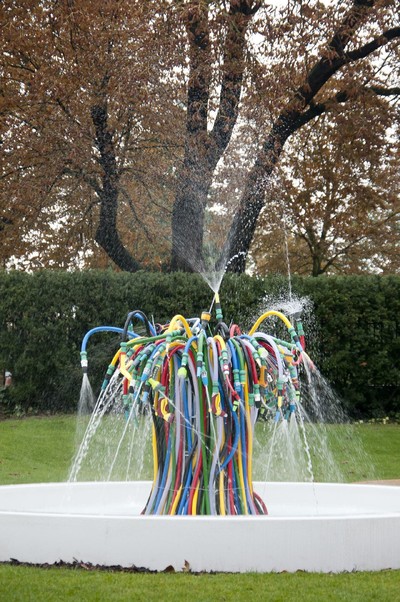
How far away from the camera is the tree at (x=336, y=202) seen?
2117 cm

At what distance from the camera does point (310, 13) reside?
1702 centimetres

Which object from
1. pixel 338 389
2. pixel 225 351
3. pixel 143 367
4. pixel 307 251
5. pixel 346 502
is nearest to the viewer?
pixel 225 351

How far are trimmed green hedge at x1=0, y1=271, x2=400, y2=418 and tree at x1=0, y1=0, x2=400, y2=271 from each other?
1.41 metres

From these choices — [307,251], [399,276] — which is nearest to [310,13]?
[399,276]

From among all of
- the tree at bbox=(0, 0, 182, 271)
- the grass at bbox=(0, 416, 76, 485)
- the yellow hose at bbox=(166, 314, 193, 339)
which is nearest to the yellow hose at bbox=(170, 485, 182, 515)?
the yellow hose at bbox=(166, 314, 193, 339)

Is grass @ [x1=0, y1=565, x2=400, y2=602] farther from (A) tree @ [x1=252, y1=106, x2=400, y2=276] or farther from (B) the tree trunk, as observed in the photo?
(A) tree @ [x1=252, y1=106, x2=400, y2=276]

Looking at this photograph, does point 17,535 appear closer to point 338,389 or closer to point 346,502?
point 346,502

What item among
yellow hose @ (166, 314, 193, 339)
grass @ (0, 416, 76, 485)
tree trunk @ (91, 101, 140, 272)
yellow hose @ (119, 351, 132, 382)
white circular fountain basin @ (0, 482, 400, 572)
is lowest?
white circular fountain basin @ (0, 482, 400, 572)

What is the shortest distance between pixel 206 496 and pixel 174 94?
44.2ft

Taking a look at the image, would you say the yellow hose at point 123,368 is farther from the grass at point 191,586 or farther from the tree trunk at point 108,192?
the tree trunk at point 108,192

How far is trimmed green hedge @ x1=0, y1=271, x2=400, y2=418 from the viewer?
50.7 feet

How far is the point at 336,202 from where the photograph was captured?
91.5ft

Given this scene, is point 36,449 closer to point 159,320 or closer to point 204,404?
point 159,320

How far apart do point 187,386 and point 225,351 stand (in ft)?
1.29
